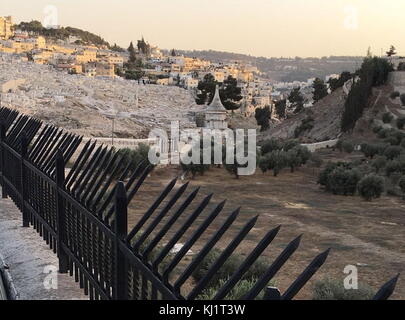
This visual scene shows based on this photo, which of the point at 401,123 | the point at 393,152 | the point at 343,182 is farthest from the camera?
the point at 401,123

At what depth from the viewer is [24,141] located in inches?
236

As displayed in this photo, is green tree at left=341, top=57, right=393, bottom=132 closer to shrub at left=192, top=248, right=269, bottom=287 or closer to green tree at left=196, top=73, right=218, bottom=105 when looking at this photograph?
green tree at left=196, top=73, right=218, bottom=105

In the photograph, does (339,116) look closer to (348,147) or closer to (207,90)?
(348,147)

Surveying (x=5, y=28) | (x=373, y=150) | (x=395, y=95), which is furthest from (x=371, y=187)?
(x=5, y=28)

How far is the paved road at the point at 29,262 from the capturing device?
13.8 feet

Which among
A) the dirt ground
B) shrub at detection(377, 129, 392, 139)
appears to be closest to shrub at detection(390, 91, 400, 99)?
shrub at detection(377, 129, 392, 139)

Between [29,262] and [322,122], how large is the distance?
47.9 meters

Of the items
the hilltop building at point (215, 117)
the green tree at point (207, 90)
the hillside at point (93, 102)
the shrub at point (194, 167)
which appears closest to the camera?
the shrub at point (194, 167)

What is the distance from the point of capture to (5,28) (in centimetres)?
15988

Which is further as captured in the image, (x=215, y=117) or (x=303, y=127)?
(x=303, y=127)

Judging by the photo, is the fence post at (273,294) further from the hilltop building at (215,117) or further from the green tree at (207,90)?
the green tree at (207,90)

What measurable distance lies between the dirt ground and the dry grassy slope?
2425 cm

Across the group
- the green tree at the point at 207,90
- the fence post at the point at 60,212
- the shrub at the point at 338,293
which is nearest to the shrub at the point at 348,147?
the shrub at the point at 338,293
